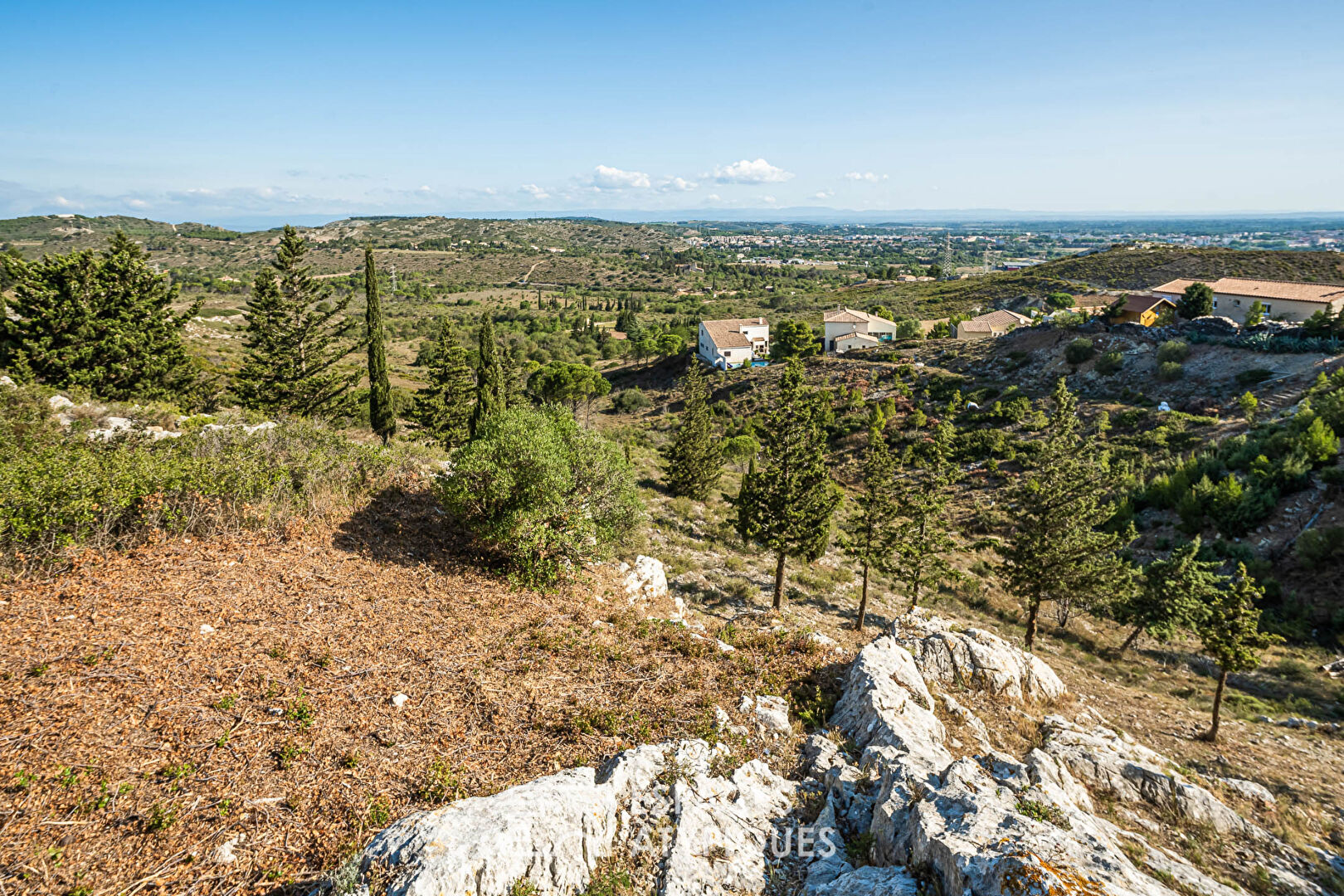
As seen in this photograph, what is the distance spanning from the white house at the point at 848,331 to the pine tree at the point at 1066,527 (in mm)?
46200

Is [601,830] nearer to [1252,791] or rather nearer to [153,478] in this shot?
[153,478]

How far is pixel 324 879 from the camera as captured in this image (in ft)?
17.5

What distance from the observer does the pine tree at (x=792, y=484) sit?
15.9 meters

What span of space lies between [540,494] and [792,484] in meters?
7.52

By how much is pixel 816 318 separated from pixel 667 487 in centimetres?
6725

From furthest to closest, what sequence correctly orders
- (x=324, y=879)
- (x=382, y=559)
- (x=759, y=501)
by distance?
(x=759, y=501), (x=382, y=559), (x=324, y=879)

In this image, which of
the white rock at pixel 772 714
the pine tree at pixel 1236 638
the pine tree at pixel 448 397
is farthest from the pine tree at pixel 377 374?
the pine tree at pixel 1236 638

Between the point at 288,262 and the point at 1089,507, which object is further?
the point at 288,262

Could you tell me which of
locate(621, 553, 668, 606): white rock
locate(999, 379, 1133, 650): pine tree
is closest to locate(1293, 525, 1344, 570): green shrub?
locate(999, 379, 1133, 650): pine tree

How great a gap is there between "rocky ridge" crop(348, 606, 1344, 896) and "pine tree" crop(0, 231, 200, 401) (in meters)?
25.7

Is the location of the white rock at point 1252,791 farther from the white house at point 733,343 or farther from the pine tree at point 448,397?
the white house at point 733,343

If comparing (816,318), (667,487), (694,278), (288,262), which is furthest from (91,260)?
(694,278)

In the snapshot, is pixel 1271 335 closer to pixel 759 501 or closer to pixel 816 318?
pixel 759 501

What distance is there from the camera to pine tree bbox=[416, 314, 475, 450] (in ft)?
112
